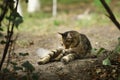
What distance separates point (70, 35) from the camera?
23.3 ft

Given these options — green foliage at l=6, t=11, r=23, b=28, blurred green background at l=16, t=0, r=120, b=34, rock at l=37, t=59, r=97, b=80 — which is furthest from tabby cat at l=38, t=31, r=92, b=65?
blurred green background at l=16, t=0, r=120, b=34

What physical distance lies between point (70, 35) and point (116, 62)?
37.9 inches

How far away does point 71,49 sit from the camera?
7.13 metres

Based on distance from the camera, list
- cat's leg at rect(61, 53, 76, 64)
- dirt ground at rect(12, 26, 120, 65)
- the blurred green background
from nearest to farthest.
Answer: cat's leg at rect(61, 53, 76, 64), dirt ground at rect(12, 26, 120, 65), the blurred green background

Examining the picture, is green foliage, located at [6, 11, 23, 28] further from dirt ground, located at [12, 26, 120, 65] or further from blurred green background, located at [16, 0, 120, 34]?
blurred green background, located at [16, 0, 120, 34]

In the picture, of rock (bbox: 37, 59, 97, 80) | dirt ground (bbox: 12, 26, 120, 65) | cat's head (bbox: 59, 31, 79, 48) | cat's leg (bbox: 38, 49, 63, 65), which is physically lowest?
rock (bbox: 37, 59, 97, 80)

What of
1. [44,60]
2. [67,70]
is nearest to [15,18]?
[67,70]

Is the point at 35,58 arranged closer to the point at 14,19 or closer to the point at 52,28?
the point at 14,19

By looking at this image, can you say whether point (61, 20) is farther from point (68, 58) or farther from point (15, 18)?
point (15, 18)

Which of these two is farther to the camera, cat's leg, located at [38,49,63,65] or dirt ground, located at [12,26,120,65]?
dirt ground, located at [12,26,120,65]

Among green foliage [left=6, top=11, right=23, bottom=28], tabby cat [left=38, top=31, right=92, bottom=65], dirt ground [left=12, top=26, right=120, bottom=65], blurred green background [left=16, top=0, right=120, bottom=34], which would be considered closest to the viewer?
green foliage [left=6, top=11, right=23, bottom=28]

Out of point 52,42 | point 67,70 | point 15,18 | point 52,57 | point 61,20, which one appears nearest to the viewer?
point 15,18

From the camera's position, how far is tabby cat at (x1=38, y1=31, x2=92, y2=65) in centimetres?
702

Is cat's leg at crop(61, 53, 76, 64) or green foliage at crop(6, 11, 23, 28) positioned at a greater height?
green foliage at crop(6, 11, 23, 28)
